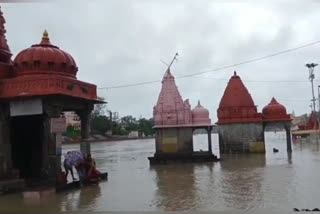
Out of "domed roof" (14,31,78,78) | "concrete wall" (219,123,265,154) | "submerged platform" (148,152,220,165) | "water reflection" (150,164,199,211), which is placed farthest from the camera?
"concrete wall" (219,123,265,154)

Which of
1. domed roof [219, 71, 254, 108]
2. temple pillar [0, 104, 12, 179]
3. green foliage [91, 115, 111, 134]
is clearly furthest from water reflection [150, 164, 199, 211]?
green foliage [91, 115, 111, 134]

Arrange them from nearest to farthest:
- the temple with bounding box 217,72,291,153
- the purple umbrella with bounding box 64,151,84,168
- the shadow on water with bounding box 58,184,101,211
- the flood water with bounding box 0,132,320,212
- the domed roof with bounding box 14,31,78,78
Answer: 1. the flood water with bounding box 0,132,320,212
2. the shadow on water with bounding box 58,184,101,211
3. the domed roof with bounding box 14,31,78,78
4. the purple umbrella with bounding box 64,151,84,168
5. the temple with bounding box 217,72,291,153

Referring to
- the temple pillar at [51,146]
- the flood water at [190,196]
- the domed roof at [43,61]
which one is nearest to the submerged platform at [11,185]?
the flood water at [190,196]

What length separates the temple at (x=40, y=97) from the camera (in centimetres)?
1169

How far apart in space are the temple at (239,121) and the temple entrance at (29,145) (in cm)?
1513

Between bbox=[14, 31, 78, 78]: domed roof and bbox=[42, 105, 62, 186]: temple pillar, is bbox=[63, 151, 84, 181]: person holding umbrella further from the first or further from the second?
bbox=[14, 31, 78, 78]: domed roof

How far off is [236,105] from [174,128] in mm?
6130

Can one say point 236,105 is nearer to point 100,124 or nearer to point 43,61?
point 43,61

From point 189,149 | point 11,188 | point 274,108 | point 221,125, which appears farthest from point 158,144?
point 11,188

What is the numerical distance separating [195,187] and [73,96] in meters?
4.25

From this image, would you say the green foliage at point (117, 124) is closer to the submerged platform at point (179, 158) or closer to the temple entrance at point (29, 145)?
the submerged platform at point (179, 158)

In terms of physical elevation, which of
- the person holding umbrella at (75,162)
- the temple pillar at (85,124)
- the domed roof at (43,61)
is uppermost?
the domed roof at (43,61)

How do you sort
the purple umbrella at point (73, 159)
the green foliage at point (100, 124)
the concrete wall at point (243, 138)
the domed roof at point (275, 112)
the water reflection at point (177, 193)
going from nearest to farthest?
the water reflection at point (177, 193)
the purple umbrella at point (73, 159)
the concrete wall at point (243, 138)
the domed roof at point (275, 112)
the green foliage at point (100, 124)

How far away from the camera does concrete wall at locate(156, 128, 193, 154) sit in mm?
22328
